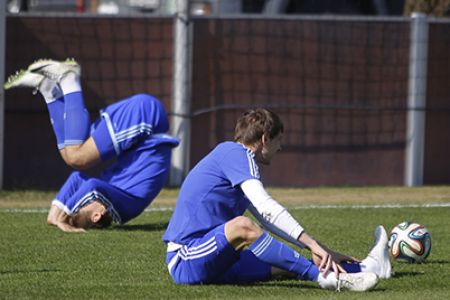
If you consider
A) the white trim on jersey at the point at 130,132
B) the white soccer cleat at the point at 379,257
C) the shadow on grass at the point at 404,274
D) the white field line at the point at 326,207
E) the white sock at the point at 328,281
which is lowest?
the white field line at the point at 326,207

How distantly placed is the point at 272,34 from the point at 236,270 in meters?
7.44

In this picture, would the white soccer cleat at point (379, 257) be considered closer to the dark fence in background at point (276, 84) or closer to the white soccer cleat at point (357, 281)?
the white soccer cleat at point (357, 281)

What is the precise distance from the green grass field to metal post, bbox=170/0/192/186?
79 centimetres

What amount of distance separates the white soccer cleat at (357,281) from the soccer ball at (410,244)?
136cm

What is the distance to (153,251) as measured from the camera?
8570 millimetres

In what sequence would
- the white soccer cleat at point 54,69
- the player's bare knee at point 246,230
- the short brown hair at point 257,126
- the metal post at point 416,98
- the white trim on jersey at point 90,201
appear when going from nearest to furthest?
the player's bare knee at point 246,230, the short brown hair at point 257,126, the white trim on jersey at point 90,201, the white soccer cleat at point 54,69, the metal post at point 416,98

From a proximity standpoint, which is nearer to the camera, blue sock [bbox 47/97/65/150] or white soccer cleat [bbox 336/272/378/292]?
white soccer cleat [bbox 336/272/378/292]

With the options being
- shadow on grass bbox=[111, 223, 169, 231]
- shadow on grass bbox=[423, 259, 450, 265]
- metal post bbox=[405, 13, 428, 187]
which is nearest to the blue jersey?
shadow on grass bbox=[423, 259, 450, 265]

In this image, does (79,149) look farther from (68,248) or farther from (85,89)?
(85,89)

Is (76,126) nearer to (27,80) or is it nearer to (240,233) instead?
(27,80)

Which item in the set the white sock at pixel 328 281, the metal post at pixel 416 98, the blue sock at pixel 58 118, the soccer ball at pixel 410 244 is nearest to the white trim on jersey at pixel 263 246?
the white sock at pixel 328 281

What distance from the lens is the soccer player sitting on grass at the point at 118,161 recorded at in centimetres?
967

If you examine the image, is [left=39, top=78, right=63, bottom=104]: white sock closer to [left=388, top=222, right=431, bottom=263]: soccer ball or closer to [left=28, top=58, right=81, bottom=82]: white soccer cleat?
[left=28, top=58, right=81, bottom=82]: white soccer cleat

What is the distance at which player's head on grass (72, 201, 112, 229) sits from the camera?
9648 mm
